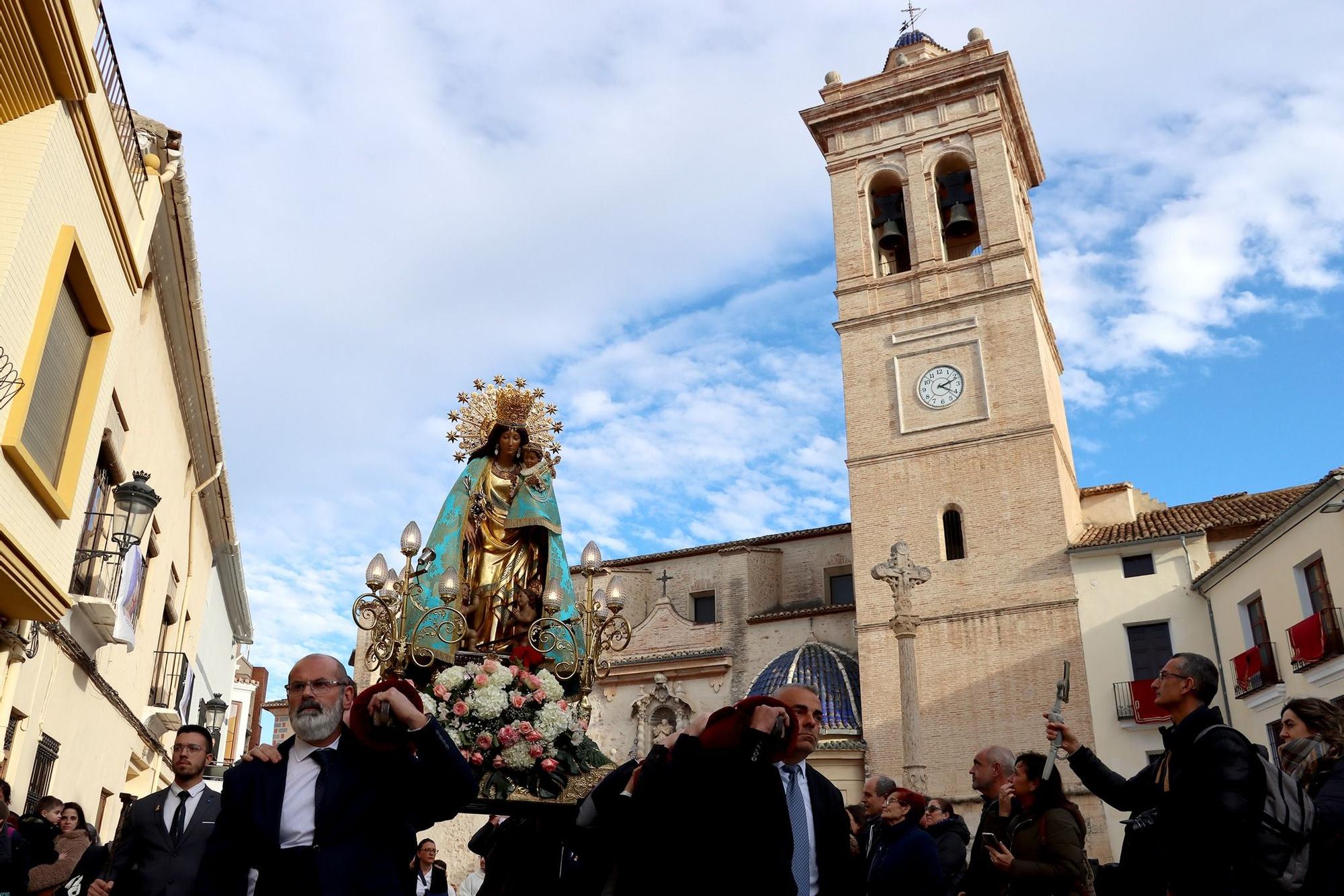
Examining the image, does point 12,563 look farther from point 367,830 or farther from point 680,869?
point 680,869

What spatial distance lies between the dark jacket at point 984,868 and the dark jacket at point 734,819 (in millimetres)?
2073

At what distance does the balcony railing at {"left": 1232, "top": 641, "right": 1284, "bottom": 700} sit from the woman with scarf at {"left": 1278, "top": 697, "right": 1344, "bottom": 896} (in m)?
13.9

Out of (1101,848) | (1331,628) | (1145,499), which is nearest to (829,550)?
(1145,499)

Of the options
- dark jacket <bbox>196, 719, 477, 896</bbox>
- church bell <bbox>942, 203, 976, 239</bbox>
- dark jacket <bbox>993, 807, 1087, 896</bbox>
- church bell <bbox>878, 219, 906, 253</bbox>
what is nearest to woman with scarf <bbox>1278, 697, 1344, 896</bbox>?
dark jacket <bbox>993, 807, 1087, 896</bbox>

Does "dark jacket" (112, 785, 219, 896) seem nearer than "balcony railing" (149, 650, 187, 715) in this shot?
Yes

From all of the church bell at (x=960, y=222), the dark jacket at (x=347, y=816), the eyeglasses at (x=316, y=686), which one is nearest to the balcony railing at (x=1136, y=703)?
the church bell at (x=960, y=222)

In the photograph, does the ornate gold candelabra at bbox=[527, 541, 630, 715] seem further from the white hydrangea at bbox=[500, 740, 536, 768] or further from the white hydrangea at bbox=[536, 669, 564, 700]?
the white hydrangea at bbox=[500, 740, 536, 768]

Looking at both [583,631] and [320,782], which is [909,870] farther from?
[583,631]

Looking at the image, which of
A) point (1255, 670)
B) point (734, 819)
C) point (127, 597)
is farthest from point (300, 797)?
point (1255, 670)

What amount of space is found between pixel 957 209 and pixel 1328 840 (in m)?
22.0

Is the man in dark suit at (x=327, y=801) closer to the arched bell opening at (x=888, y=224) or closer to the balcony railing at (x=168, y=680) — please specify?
the balcony railing at (x=168, y=680)

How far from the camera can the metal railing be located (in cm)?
842

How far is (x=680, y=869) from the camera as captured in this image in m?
2.98

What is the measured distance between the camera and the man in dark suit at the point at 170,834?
15.8ft
